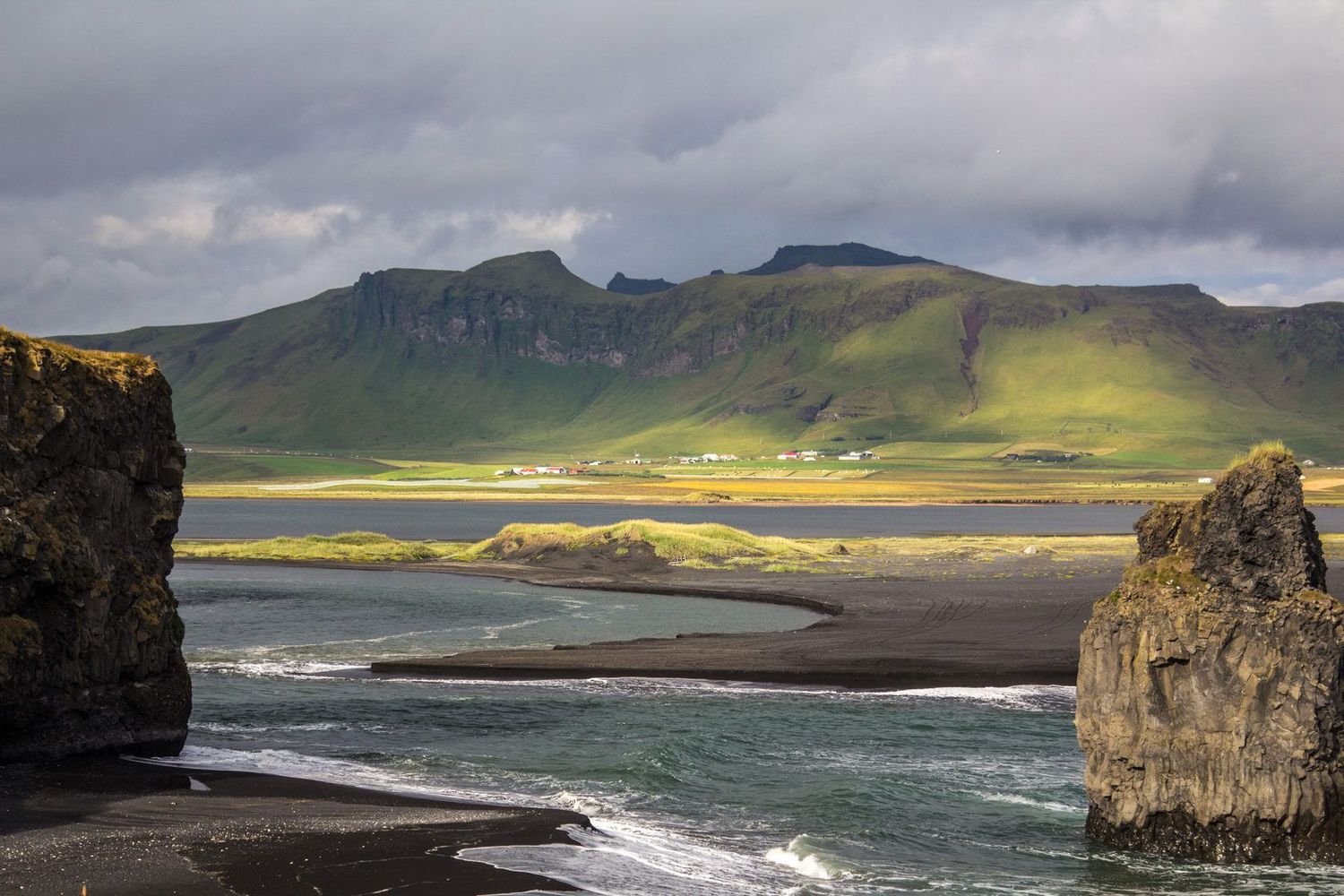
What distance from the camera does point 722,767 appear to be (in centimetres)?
3083

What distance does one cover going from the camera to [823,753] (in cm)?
3222

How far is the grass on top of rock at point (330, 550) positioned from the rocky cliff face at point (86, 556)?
208 feet

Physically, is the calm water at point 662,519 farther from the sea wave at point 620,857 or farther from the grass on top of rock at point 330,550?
the sea wave at point 620,857

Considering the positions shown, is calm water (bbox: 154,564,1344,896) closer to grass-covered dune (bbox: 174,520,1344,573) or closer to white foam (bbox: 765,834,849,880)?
white foam (bbox: 765,834,849,880)

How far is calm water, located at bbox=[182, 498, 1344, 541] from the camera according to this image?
13700cm

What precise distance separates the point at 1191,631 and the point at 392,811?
1507 centimetres

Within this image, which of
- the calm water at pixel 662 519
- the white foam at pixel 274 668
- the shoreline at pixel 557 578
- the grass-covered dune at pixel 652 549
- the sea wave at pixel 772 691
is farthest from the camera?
the calm water at pixel 662 519

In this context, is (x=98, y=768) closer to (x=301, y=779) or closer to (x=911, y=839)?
(x=301, y=779)

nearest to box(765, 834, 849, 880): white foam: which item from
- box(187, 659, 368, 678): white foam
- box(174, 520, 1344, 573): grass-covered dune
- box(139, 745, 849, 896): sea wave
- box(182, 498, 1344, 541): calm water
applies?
box(139, 745, 849, 896): sea wave

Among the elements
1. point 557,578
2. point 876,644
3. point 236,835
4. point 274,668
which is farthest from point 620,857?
point 557,578

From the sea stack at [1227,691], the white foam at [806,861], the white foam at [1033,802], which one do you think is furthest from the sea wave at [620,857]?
Answer: the white foam at [1033,802]

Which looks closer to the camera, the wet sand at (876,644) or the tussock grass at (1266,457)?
the tussock grass at (1266,457)

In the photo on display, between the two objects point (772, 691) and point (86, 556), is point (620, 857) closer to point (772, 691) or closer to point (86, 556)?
point (86, 556)

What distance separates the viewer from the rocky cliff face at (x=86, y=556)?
88.0 ft
